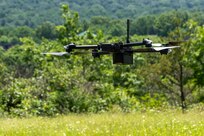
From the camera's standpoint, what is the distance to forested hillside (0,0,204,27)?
566 ft

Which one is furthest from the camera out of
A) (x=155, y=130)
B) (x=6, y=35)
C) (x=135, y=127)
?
(x=6, y=35)

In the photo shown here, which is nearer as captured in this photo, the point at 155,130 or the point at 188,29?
the point at 155,130

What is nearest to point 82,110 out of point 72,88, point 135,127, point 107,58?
point 72,88

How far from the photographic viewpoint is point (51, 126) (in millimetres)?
11508

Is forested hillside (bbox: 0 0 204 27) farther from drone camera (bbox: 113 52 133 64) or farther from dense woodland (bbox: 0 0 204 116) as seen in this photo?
drone camera (bbox: 113 52 133 64)

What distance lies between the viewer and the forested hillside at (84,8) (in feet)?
566

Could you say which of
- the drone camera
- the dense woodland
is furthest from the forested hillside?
the drone camera

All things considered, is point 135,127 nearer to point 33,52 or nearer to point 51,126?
point 51,126

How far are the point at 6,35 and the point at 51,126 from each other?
12284 cm

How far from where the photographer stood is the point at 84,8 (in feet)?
599

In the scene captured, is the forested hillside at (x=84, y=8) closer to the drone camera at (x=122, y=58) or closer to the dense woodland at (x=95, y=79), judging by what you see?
the dense woodland at (x=95, y=79)

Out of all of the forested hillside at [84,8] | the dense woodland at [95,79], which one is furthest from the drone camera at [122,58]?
the forested hillside at [84,8]

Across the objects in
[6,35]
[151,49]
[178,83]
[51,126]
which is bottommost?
[6,35]

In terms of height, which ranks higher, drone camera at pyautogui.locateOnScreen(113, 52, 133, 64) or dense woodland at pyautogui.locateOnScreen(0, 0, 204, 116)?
drone camera at pyautogui.locateOnScreen(113, 52, 133, 64)
